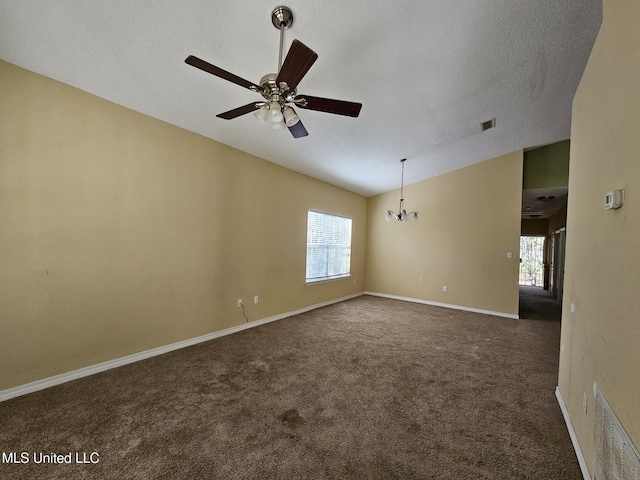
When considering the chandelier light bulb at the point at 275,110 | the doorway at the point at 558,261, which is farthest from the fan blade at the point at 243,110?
the doorway at the point at 558,261

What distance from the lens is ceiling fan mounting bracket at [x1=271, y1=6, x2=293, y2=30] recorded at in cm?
174

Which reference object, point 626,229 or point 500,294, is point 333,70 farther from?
point 500,294

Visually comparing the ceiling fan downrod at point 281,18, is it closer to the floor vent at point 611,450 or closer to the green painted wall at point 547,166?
the floor vent at point 611,450

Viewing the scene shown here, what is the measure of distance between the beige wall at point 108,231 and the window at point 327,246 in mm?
1374

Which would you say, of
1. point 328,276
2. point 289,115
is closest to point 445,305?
point 328,276

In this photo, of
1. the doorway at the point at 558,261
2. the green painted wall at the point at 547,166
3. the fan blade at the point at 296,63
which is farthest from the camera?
the doorway at the point at 558,261

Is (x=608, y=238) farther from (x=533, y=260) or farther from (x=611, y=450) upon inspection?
(x=533, y=260)

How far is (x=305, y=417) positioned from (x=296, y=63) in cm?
242

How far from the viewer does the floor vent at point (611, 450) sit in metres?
0.94

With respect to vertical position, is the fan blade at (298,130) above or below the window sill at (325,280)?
above

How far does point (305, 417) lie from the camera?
192 centimetres

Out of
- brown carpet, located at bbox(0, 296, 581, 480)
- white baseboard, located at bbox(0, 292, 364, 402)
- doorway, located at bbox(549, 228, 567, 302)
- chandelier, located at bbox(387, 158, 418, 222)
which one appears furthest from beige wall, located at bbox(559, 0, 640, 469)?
doorway, located at bbox(549, 228, 567, 302)

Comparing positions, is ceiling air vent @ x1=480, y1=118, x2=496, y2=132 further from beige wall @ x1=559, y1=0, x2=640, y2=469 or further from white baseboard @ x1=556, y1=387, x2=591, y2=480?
white baseboard @ x1=556, y1=387, x2=591, y2=480

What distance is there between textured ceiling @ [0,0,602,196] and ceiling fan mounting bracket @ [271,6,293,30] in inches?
1.4
